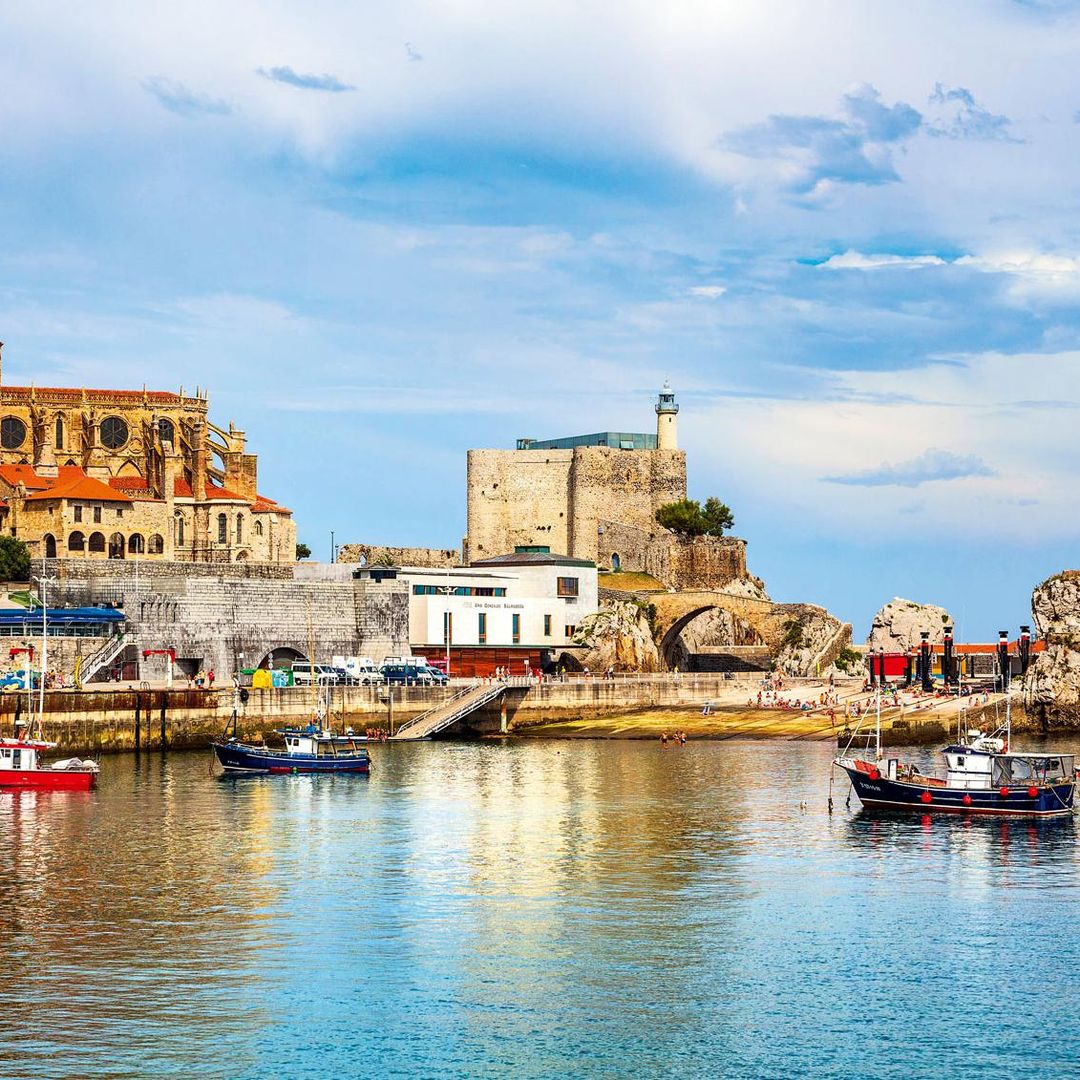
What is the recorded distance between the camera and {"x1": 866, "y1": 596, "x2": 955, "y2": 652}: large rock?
422 feet

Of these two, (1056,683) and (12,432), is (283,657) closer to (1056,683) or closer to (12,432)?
(12,432)

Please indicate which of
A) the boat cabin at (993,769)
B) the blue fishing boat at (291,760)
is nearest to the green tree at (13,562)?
the blue fishing boat at (291,760)

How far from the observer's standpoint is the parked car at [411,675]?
10031 centimetres

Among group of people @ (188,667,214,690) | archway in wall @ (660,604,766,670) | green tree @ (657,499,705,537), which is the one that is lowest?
group of people @ (188,667,214,690)

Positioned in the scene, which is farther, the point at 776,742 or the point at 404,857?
the point at 776,742

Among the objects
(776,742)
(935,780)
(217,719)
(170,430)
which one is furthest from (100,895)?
(170,430)

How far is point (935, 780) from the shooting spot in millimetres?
65188

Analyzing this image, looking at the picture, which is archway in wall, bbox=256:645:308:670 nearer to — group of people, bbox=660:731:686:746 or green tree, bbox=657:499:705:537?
group of people, bbox=660:731:686:746

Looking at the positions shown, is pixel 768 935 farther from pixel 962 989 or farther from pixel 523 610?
pixel 523 610

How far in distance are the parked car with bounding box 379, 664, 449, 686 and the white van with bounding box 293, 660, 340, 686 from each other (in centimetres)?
301

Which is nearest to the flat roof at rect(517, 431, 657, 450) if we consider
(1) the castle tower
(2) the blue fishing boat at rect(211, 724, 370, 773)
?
(1) the castle tower

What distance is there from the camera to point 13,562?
111188 mm

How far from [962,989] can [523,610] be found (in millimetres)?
76759

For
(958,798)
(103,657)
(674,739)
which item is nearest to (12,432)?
(103,657)
